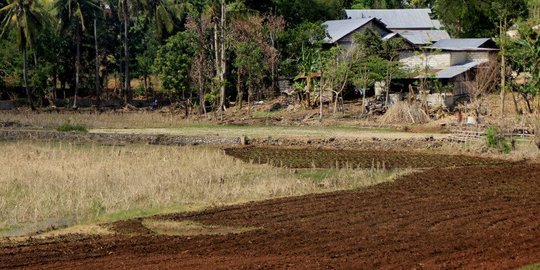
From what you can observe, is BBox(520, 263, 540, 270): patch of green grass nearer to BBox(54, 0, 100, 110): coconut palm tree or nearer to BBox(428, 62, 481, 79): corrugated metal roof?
BBox(428, 62, 481, 79): corrugated metal roof

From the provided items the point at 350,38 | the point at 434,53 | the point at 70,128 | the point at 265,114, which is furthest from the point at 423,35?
the point at 70,128

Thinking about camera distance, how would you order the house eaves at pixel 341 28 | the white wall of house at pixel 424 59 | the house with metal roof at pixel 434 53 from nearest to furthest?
the house with metal roof at pixel 434 53, the white wall of house at pixel 424 59, the house eaves at pixel 341 28

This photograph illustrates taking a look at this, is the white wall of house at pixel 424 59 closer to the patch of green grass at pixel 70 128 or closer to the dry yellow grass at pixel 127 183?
the patch of green grass at pixel 70 128

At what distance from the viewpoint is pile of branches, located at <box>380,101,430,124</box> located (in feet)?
153

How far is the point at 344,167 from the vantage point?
28.2 metres

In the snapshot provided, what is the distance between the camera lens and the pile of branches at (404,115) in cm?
4666

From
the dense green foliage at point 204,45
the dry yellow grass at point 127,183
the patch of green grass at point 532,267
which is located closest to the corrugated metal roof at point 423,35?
the dense green foliage at point 204,45

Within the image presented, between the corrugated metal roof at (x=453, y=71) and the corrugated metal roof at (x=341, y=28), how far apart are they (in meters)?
8.41

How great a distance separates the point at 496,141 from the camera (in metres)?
32.4

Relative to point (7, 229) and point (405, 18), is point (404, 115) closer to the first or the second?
point (405, 18)

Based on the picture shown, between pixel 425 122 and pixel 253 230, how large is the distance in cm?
3108

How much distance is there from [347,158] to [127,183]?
1078 cm

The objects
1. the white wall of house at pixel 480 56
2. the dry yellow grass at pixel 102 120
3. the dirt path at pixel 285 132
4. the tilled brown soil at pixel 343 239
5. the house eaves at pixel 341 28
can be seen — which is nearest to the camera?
the tilled brown soil at pixel 343 239

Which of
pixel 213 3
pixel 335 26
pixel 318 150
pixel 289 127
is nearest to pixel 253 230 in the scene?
pixel 318 150
